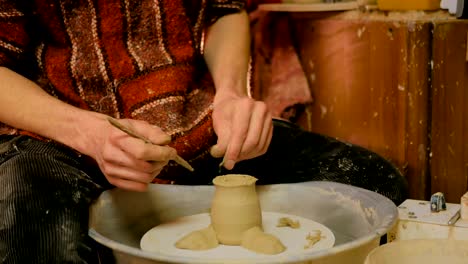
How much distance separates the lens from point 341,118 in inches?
86.3

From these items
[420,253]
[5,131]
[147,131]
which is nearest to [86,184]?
[147,131]

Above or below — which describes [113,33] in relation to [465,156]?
above

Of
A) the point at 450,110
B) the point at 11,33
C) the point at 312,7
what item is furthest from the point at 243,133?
the point at 312,7

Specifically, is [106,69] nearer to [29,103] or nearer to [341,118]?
[29,103]

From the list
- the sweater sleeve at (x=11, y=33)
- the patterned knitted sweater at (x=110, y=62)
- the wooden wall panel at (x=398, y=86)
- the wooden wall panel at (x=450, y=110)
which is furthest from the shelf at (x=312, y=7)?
the sweater sleeve at (x=11, y=33)

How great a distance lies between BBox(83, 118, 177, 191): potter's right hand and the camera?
1124 millimetres

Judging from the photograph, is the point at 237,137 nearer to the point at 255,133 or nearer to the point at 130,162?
the point at 255,133

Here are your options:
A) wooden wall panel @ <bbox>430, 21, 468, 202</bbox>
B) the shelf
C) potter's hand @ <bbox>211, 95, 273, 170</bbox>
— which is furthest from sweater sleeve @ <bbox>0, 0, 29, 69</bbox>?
wooden wall panel @ <bbox>430, 21, 468, 202</bbox>

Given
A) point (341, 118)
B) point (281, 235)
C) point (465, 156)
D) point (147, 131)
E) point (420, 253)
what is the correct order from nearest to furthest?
point (420, 253)
point (147, 131)
point (281, 235)
point (465, 156)
point (341, 118)

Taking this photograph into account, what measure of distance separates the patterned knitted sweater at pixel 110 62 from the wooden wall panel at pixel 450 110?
705 mm

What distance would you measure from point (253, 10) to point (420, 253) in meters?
1.44

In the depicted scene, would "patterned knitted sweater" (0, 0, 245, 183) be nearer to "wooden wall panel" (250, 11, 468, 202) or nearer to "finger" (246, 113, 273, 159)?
"finger" (246, 113, 273, 159)

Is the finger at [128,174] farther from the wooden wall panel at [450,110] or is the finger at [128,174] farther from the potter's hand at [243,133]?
the wooden wall panel at [450,110]

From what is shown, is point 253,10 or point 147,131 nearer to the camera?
point 147,131
